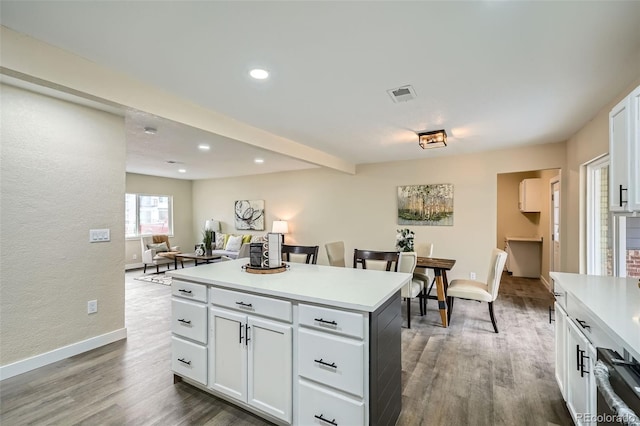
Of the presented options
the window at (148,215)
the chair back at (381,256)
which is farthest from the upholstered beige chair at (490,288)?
the window at (148,215)

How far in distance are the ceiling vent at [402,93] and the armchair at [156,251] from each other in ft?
20.1

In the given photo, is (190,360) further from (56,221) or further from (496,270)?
(496,270)

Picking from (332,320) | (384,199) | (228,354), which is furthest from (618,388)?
(384,199)

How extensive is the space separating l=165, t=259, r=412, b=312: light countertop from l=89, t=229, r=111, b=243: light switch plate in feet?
4.45

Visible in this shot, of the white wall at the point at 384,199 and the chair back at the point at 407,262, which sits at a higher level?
the white wall at the point at 384,199

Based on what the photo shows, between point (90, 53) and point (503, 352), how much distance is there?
426cm

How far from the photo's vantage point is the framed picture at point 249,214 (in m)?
7.46

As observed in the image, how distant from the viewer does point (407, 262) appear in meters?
3.49

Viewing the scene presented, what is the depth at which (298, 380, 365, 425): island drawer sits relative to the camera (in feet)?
4.96

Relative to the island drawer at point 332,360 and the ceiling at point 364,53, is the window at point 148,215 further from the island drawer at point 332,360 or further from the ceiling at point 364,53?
the island drawer at point 332,360

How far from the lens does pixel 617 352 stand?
47.0 inches

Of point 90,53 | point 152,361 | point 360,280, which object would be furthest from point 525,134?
point 152,361

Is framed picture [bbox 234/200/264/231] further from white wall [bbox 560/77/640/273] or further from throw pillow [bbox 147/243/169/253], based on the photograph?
white wall [bbox 560/77/640/273]

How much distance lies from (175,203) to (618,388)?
9.10m
